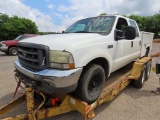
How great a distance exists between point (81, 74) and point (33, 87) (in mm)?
812

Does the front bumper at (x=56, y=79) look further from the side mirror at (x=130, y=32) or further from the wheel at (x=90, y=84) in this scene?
the side mirror at (x=130, y=32)

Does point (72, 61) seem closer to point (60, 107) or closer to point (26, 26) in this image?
point (60, 107)

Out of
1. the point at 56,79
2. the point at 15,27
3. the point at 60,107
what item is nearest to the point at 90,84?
the point at 60,107

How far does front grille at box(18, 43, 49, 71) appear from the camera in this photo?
8.41 ft

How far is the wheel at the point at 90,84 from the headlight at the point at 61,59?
414 millimetres

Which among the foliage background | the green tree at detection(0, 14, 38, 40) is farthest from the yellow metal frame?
the green tree at detection(0, 14, 38, 40)

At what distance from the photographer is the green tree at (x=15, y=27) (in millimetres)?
38953

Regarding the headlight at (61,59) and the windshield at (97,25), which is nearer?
the headlight at (61,59)

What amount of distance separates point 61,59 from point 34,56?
50 centimetres

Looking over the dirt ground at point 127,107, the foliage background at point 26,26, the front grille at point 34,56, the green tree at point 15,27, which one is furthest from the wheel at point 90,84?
the green tree at point 15,27

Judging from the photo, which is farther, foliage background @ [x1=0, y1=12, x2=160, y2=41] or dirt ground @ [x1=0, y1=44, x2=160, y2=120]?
foliage background @ [x1=0, y1=12, x2=160, y2=41]

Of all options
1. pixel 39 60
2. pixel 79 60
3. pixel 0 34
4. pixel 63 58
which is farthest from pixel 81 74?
pixel 0 34

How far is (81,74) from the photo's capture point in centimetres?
285

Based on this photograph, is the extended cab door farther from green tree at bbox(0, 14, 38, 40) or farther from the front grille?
green tree at bbox(0, 14, 38, 40)
